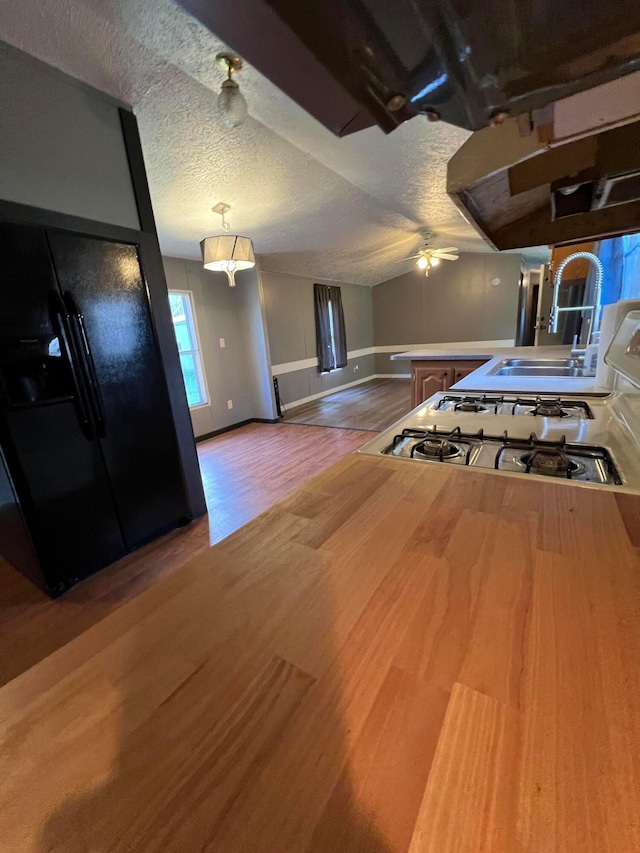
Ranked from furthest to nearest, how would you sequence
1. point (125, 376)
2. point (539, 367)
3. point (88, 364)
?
point (539, 367)
point (125, 376)
point (88, 364)

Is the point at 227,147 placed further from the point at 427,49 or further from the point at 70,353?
the point at 427,49

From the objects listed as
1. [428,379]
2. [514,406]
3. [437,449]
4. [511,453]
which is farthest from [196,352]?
[511,453]

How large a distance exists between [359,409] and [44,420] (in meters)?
4.33

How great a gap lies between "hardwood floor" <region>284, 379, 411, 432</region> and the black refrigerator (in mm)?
2887

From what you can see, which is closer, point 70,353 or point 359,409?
point 70,353

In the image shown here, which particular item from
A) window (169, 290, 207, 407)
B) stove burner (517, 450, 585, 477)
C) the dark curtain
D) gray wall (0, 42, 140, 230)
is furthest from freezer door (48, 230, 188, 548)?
the dark curtain

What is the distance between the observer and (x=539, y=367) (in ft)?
8.00

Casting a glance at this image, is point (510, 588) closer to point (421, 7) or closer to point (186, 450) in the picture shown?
point (421, 7)

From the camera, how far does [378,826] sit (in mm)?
268

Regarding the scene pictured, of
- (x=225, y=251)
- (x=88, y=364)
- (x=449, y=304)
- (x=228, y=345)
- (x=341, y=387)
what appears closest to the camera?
(x=88, y=364)

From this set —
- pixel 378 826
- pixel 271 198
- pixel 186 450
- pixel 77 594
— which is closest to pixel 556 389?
pixel 378 826

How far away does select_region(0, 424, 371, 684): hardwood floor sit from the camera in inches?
62.1

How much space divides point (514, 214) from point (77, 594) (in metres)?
2.49

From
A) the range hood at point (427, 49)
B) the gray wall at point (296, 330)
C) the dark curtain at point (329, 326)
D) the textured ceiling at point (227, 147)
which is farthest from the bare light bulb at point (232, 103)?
the dark curtain at point (329, 326)
